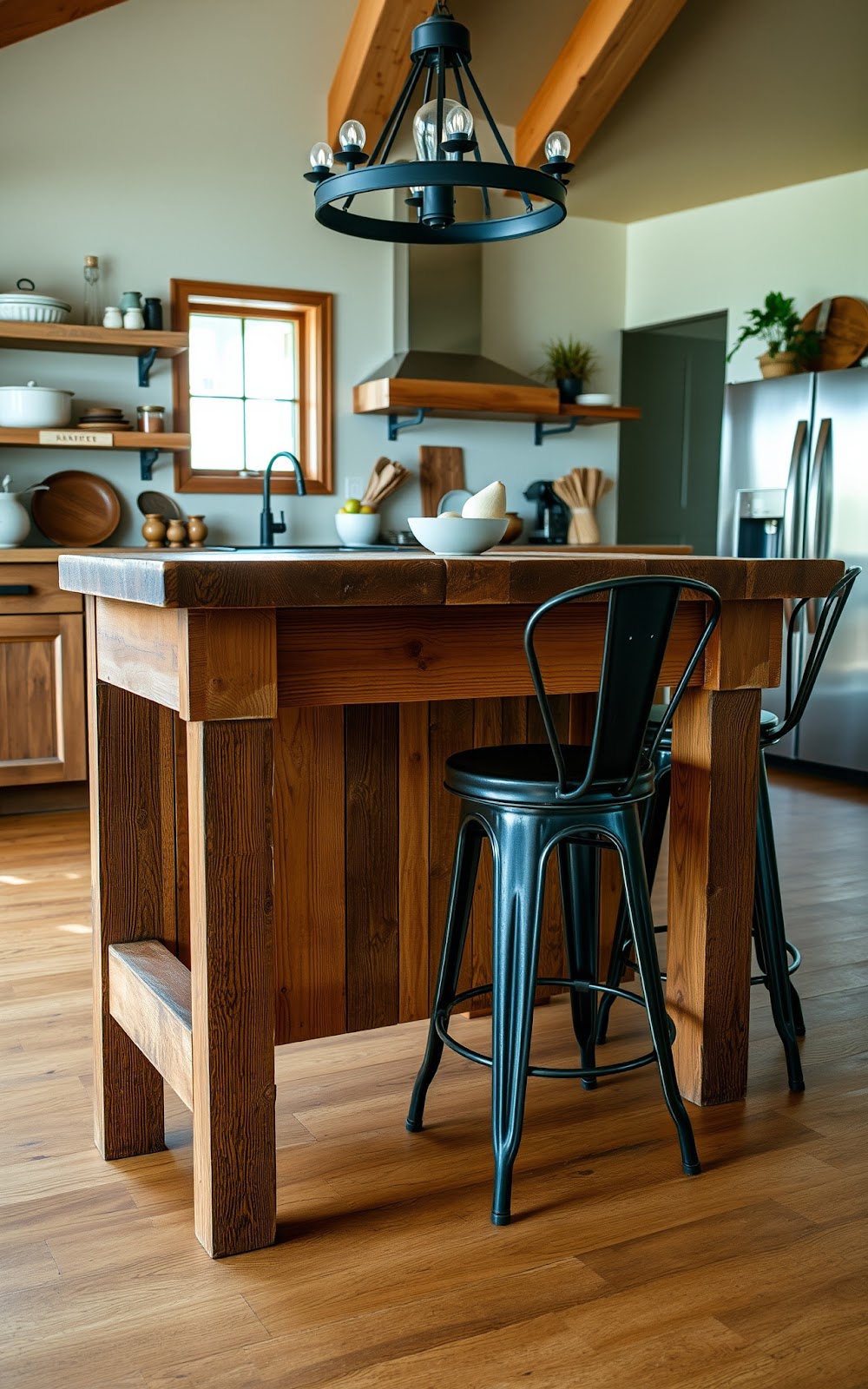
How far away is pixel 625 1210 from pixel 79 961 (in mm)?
1647

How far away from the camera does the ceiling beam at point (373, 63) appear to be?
185 inches

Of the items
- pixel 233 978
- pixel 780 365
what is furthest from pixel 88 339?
pixel 233 978

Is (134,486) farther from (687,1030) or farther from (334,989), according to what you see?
(687,1030)

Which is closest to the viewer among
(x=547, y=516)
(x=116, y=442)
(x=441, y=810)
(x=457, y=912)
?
(x=457, y=912)

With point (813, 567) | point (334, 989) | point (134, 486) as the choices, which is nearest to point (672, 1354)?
point (334, 989)

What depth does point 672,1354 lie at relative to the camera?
5.00ft

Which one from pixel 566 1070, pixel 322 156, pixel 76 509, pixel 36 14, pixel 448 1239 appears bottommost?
pixel 448 1239

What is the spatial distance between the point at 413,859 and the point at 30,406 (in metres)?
3.13

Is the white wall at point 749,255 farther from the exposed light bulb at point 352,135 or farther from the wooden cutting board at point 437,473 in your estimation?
the exposed light bulb at point 352,135

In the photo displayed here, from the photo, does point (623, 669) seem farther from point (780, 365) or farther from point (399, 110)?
point (780, 365)

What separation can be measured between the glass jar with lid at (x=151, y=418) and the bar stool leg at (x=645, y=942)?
367 centimetres

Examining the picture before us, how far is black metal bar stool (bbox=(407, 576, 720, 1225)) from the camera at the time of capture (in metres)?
1.78

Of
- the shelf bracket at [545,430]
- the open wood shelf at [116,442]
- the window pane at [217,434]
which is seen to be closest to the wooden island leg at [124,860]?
the open wood shelf at [116,442]

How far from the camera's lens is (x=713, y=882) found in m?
2.18
